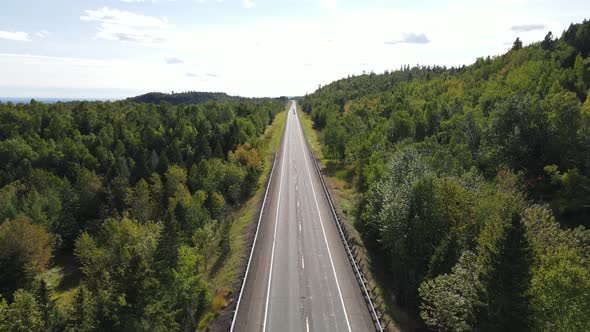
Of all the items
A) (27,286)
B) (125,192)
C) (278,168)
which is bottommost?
(27,286)

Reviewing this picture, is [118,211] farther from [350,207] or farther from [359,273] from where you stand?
[359,273]

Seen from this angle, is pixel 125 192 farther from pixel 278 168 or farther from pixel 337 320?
pixel 337 320

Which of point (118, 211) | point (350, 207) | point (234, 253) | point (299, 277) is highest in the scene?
point (350, 207)

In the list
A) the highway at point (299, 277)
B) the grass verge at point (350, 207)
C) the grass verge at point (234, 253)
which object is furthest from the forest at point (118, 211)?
the grass verge at point (350, 207)

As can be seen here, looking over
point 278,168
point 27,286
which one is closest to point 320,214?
point 278,168

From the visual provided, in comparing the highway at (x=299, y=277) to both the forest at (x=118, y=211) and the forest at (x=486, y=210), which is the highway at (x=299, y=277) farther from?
the forest at (x=486, y=210)

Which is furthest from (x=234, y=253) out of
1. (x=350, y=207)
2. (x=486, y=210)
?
(x=486, y=210)
